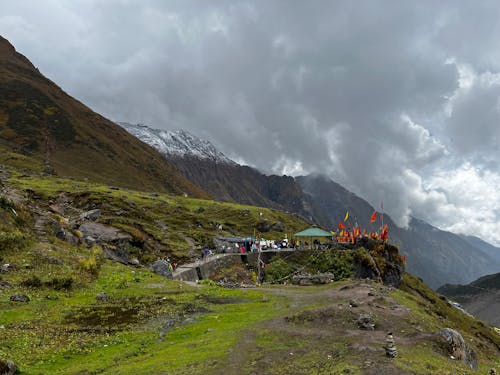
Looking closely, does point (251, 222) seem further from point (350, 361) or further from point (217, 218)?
point (350, 361)

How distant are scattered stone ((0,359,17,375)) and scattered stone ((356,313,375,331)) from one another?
17960 mm

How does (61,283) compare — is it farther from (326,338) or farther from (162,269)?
(326,338)

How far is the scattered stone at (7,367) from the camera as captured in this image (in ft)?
47.3

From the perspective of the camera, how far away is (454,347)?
18.6 metres

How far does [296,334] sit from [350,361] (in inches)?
232

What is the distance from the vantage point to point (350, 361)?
15.2 m

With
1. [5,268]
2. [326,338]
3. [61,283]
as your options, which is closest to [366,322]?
[326,338]

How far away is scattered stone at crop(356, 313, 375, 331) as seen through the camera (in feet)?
69.3

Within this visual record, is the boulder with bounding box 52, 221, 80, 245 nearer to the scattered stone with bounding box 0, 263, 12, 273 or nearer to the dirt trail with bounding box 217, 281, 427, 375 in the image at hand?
the scattered stone with bounding box 0, 263, 12, 273

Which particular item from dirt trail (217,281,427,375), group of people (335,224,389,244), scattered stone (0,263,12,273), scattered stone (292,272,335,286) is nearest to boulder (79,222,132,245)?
scattered stone (0,263,12,273)

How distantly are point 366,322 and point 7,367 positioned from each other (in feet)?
60.4

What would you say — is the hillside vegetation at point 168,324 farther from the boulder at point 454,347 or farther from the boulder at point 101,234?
the boulder at point 101,234

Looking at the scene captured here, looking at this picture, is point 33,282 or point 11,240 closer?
point 33,282

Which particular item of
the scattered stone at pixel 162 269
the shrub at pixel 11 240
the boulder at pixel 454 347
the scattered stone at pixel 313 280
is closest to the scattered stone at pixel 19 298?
the shrub at pixel 11 240
